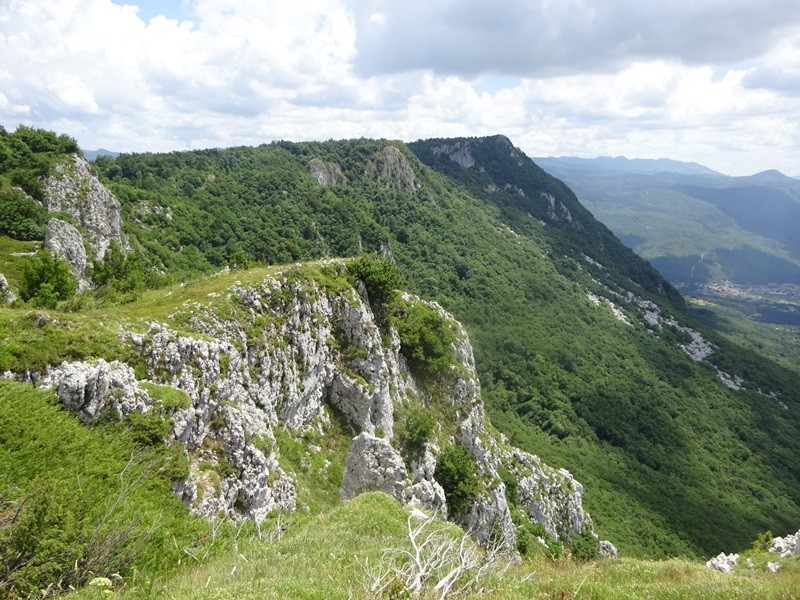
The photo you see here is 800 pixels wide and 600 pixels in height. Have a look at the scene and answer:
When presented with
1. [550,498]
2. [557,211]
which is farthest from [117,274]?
[557,211]

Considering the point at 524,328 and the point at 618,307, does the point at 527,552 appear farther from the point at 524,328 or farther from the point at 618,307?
the point at 618,307

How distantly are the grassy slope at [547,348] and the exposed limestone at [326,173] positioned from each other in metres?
3.46

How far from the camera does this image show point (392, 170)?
508 feet

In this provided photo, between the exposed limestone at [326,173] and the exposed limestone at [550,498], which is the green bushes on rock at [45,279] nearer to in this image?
the exposed limestone at [550,498]

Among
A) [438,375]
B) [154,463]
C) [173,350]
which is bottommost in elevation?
[438,375]

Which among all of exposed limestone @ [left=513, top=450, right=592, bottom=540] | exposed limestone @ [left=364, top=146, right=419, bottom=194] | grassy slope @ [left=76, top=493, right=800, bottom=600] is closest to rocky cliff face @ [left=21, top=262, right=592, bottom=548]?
exposed limestone @ [left=513, top=450, right=592, bottom=540]

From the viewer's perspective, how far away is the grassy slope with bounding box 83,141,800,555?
73500mm

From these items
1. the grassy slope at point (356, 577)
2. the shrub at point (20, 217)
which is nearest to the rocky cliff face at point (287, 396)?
the grassy slope at point (356, 577)

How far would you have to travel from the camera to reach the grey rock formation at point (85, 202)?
50781 millimetres

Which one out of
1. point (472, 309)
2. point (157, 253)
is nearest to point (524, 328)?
point (472, 309)

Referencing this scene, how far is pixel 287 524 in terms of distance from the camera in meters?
16.7

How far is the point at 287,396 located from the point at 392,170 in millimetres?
137591

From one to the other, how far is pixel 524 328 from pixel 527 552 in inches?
3182

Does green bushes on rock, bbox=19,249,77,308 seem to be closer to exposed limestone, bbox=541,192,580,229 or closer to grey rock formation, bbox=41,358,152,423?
grey rock formation, bbox=41,358,152,423
